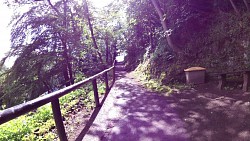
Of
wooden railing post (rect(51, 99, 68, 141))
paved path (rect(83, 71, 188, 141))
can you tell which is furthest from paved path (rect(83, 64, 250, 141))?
wooden railing post (rect(51, 99, 68, 141))

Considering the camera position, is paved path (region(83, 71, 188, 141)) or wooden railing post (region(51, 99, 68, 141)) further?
paved path (region(83, 71, 188, 141))

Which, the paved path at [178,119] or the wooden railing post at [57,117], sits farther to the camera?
the paved path at [178,119]

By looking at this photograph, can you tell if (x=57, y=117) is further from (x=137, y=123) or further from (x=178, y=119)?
(x=178, y=119)

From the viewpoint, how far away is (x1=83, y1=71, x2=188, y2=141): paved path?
3.71 metres

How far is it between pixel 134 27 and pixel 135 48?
393 centimetres

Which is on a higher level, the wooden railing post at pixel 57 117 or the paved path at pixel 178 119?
the wooden railing post at pixel 57 117

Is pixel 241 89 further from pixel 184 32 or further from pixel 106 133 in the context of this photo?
pixel 184 32

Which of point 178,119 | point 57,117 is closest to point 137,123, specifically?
point 178,119

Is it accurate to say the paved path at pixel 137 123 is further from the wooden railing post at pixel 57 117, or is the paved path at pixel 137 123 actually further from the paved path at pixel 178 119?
the wooden railing post at pixel 57 117

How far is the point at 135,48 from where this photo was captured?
2789cm

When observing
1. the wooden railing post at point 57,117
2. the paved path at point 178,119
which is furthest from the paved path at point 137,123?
the wooden railing post at point 57,117

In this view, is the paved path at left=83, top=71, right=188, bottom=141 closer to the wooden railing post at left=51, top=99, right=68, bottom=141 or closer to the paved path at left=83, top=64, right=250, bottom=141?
the paved path at left=83, top=64, right=250, bottom=141

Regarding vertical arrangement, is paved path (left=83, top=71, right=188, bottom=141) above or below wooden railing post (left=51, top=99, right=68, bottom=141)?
below

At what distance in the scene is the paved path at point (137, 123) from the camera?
146 inches
